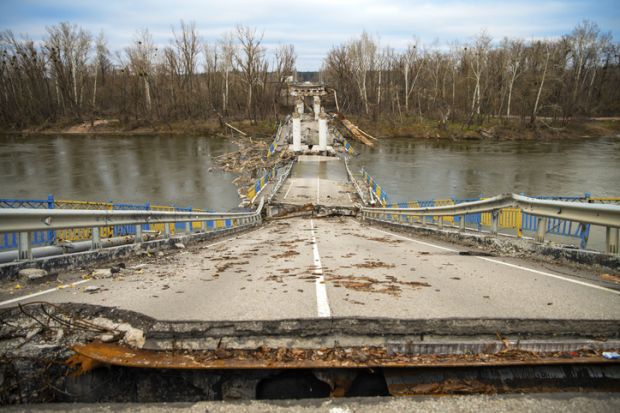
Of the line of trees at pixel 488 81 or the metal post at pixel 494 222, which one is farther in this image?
the line of trees at pixel 488 81

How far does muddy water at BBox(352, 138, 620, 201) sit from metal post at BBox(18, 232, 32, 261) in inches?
1183

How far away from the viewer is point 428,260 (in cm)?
727

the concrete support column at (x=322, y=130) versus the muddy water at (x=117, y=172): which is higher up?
the concrete support column at (x=322, y=130)

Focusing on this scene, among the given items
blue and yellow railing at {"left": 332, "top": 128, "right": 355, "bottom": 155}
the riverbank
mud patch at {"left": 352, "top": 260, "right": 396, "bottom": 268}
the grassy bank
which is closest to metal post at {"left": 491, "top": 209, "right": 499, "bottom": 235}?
mud patch at {"left": 352, "top": 260, "right": 396, "bottom": 268}

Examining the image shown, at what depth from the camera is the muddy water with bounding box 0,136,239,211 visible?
33.5 m

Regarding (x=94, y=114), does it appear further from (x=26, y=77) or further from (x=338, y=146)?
(x=338, y=146)

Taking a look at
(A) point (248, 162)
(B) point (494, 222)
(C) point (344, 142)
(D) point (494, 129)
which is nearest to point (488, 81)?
(D) point (494, 129)

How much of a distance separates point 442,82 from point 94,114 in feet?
248

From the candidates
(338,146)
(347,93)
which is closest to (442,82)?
(347,93)

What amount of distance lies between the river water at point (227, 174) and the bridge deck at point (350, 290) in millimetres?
25762

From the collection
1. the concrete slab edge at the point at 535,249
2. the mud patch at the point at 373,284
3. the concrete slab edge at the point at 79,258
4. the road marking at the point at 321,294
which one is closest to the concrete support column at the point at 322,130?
the concrete slab edge at the point at 535,249

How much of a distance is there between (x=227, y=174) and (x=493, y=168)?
2936 centimetres

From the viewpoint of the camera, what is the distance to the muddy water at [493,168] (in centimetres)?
3481

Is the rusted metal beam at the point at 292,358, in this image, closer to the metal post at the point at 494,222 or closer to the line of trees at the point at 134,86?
the metal post at the point at 494,222
